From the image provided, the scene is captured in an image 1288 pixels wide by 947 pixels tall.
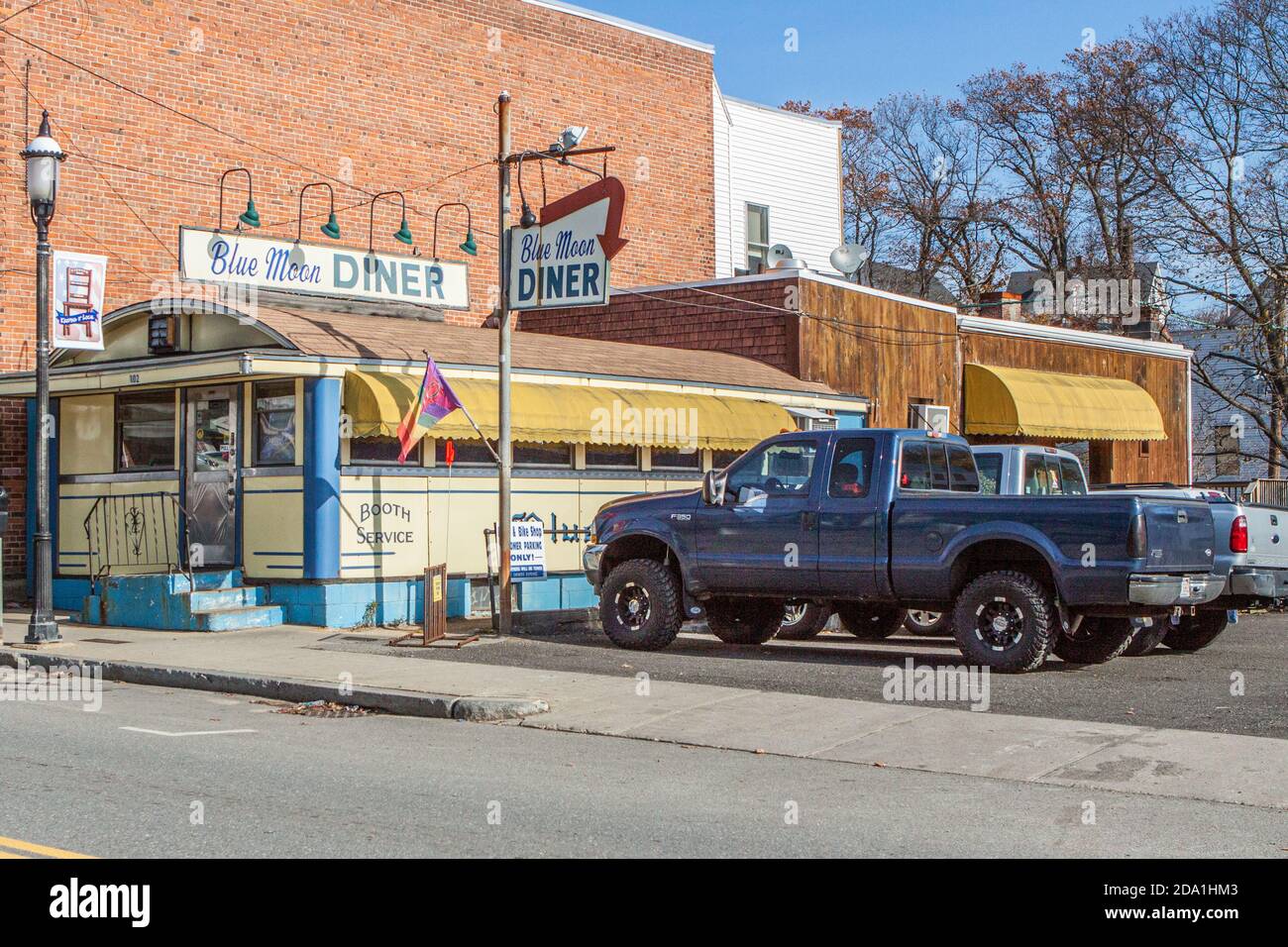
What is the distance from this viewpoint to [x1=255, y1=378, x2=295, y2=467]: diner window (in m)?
17.1

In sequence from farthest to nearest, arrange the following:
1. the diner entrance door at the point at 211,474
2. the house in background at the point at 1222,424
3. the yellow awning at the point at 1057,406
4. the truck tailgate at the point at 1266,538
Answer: the house in background at the point at 1222,424 → the yellow awning at the point at 1057,406 → the diner entrance door at the point at 211,474 → the truck tailgate at the point at 1266,538

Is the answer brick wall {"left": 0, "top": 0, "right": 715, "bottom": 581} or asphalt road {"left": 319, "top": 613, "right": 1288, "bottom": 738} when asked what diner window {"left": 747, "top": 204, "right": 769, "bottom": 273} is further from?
asphalt road {"left": 319, "top": 613, "right": 1288, "bottom": 738}

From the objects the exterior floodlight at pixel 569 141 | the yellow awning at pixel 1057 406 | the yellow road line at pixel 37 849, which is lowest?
A: the yellow road line at pixel 37 849

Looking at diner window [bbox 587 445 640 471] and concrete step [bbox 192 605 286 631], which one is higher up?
diner window [bbox 587 445 640 471]

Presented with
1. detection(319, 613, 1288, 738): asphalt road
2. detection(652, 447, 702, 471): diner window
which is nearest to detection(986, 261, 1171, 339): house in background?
detection(652, 447, 702, 471): diner window

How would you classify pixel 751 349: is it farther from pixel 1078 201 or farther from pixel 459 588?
pixel 1078 201

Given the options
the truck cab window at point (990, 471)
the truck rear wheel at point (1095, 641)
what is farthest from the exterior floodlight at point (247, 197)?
the truck rear wheel at point (1095, 641)

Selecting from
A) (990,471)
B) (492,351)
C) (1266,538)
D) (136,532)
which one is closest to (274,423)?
(136,532)

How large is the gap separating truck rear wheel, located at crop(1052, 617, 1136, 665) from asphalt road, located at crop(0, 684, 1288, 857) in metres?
5.16

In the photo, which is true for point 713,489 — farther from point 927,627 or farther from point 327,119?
point 327,119

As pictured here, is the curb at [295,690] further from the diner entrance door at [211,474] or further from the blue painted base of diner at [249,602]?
the diner entrance door at [211,474]

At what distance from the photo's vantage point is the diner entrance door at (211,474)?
17797 mm

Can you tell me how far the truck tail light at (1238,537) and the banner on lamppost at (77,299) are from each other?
12283 millimetres
